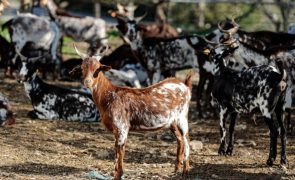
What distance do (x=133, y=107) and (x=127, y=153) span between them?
177cm

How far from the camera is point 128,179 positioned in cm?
869

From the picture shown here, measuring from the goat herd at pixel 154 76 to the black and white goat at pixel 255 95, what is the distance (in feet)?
0.05

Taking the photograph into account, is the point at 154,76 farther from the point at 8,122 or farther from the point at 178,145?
the point at 178,145

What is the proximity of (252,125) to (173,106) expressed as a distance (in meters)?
4.08

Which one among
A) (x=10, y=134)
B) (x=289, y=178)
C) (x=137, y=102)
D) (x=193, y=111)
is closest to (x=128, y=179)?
(x=137, y=102)

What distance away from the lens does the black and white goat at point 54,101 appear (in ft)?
41.7

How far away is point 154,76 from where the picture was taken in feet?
49.1

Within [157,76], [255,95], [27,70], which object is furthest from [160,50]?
[255,95]

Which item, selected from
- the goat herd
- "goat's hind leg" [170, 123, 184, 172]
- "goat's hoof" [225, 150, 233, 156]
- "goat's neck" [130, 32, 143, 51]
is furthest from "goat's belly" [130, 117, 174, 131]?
"goat's neck" [130, 32, 143, 51]

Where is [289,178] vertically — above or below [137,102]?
below

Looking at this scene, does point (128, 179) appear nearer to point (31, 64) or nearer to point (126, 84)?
point (31, 64)

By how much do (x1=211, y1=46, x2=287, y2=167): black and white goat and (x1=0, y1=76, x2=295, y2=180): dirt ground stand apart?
42cm

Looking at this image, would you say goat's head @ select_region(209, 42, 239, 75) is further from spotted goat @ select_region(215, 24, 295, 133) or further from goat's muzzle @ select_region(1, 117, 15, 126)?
goat's muzzle @ select_region(1, 117, 15, 126)

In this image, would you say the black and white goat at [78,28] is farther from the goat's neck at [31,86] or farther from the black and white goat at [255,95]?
the black and white goat at [255,95]
